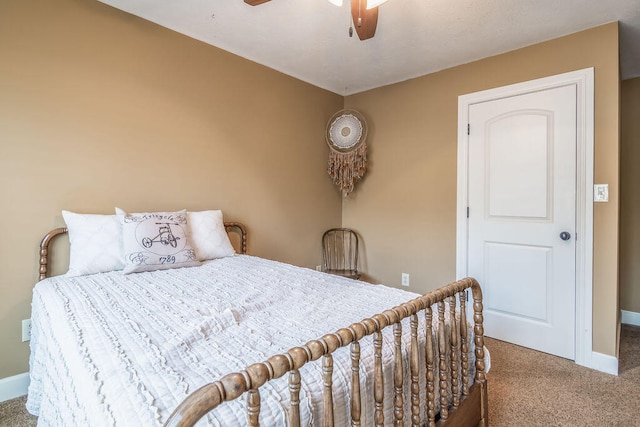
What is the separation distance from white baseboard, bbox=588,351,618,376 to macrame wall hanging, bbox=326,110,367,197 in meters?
2.45

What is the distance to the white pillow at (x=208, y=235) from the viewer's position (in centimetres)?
232

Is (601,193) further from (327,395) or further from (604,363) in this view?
(327,395)

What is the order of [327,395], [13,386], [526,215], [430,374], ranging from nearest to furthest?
1. [327,395]
2. [430,374]
3. [13,386]
4. [526,215]

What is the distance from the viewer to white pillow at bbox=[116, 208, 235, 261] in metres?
2.32

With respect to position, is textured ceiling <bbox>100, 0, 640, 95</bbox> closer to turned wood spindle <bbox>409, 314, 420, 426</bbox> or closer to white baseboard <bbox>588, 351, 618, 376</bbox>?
turned wood spindle <bbox>409, 314, 420, 426</bbox>

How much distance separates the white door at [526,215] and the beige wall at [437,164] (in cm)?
17

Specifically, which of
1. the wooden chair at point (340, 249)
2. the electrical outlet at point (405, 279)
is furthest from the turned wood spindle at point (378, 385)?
the wooden chair at point (340, 249)

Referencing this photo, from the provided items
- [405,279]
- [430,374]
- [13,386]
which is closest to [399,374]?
[430,374]

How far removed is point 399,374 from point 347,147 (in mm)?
2800

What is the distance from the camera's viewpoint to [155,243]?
198 centimetres

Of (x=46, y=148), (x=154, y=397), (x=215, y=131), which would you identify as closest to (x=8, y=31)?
(x=46, y=148)

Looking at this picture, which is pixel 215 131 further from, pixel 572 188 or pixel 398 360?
pixel 572 188

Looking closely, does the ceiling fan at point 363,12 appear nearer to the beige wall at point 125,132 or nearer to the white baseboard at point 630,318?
the beige wall at point 125,132

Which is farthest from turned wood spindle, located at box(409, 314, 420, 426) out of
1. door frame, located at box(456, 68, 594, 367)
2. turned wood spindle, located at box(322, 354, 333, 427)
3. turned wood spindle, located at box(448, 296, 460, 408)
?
door frame, located at box(456, 68, 594, 367)
